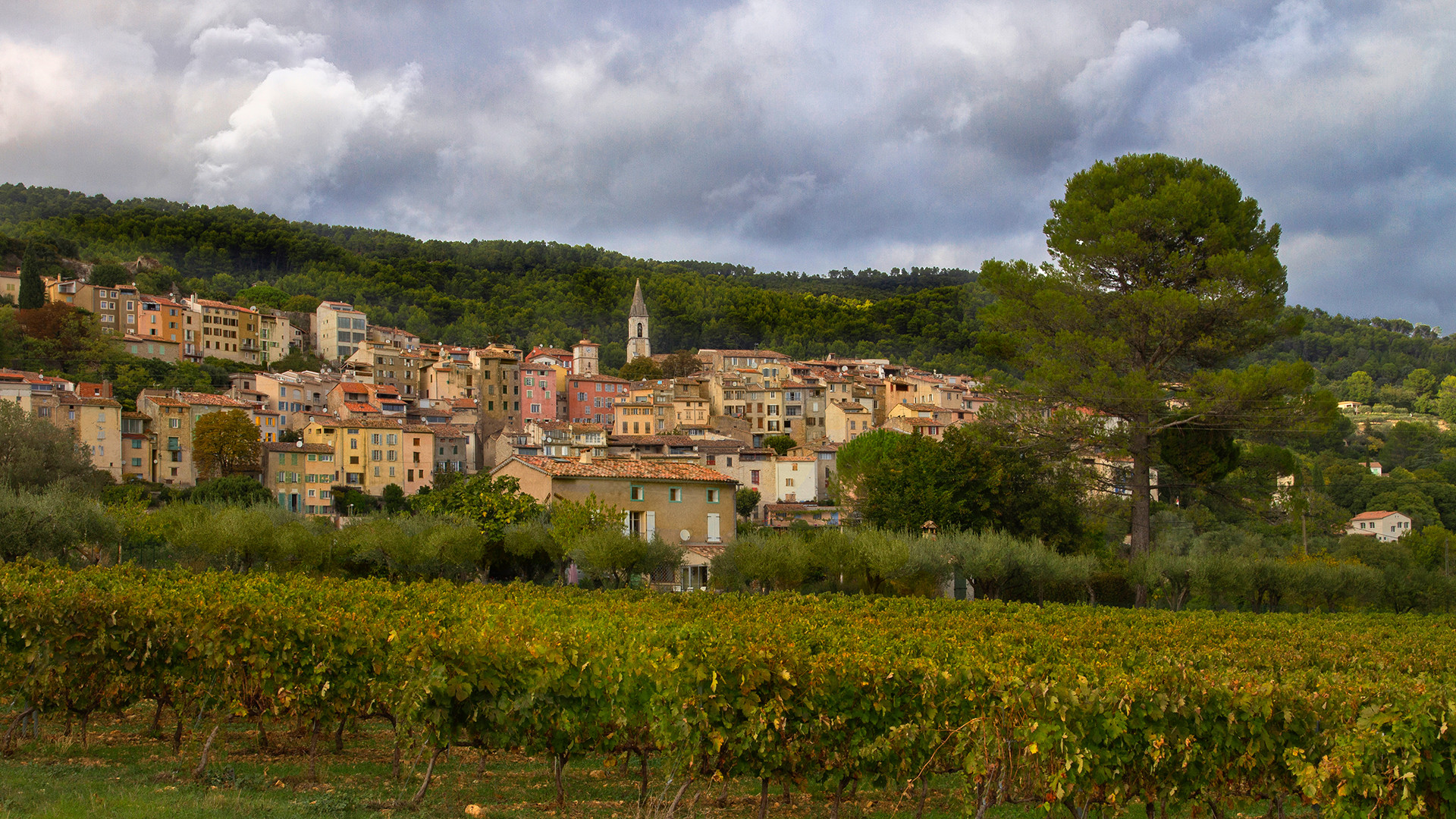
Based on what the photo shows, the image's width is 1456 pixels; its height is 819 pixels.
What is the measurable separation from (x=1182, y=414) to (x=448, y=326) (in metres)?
119

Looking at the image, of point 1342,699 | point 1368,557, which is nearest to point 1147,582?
point 1342,699

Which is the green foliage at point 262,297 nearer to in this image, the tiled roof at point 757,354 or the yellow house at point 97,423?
the yellow house at point 97,423

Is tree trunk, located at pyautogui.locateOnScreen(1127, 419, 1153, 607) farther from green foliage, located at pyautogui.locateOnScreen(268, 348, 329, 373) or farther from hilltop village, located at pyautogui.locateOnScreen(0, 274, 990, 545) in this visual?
green foliage, located at pyautogui.locateOnScreen(268, 348, 329, 373)

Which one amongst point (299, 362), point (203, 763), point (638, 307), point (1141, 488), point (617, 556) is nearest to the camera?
point (203, 763)

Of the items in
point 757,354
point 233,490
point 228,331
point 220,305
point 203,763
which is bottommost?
point 203,763

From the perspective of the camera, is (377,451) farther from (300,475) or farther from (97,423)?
(97,423)

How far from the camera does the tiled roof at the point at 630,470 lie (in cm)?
3281

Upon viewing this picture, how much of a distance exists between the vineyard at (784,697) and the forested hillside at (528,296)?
391 feet

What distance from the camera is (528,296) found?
147 meters

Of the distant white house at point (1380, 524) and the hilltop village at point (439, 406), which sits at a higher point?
the hilltop village at point (439, 406)

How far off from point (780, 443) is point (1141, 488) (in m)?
58.7

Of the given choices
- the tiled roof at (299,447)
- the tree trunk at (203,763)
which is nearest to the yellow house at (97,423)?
the tiled roof at (299,447)

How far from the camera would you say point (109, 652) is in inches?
399

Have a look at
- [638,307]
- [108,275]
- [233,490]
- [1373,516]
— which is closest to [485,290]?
[638,307]
